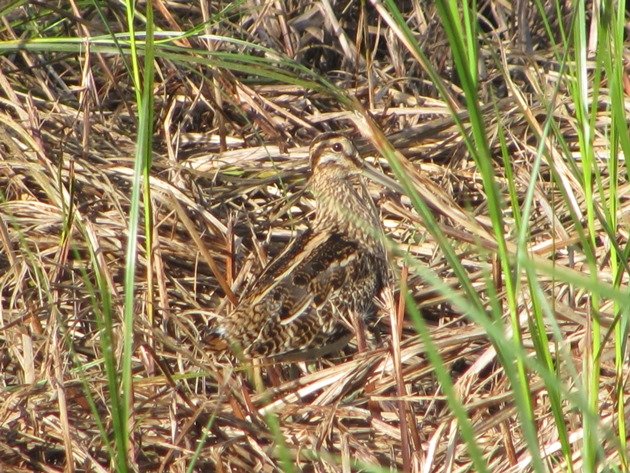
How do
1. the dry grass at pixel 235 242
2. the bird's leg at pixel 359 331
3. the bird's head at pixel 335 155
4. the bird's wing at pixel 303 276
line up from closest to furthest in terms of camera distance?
the dry grass at pixel 235 242
the bird's leg at pixel 359 331
the bird's wing at pixel 303 276
the bird's head at pixel 335 155

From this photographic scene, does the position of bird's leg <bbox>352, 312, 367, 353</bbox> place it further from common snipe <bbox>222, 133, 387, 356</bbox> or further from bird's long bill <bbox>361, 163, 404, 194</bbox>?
bird's long bill <bbox>361, 163, 404, 194</bbox>

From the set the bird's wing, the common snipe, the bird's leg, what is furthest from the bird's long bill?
the bird's leg

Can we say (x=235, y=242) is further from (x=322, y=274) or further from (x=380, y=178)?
(x=380, y=178)

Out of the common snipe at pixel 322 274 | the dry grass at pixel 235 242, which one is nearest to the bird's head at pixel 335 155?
the common snipe at pixel 322 274

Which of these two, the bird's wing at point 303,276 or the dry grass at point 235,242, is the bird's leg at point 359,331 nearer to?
the dry grass at point 235,242

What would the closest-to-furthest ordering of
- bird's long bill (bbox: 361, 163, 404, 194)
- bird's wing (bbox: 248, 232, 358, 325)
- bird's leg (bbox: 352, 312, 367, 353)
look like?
bird's leg (bbox: 352, 312, 367, 353) < bird's wing (bbox: 248, 232, 358, 325) < bird's long bill (bbox: 361, 163, 404, 194)

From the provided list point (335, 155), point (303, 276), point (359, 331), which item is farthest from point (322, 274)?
point (335, 155)

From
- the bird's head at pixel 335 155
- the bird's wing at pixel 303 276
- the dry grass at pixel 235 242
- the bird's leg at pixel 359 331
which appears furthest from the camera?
the bird's head at pixel 335 155
